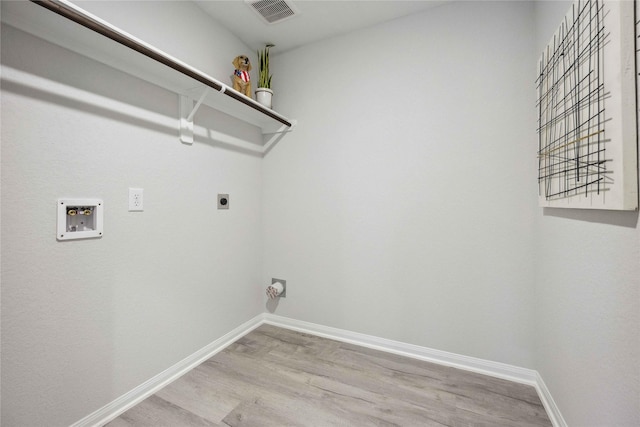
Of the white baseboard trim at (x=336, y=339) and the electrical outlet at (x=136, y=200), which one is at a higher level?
the electrical outlet at (x=136, y=200)

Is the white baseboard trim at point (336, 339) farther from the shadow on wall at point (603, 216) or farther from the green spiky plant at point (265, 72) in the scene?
the green spiky plant at point (265, 72)

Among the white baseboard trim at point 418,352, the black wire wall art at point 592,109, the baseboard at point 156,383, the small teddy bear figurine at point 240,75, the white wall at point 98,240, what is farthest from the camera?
the small teddy bear figurine at point 240,75

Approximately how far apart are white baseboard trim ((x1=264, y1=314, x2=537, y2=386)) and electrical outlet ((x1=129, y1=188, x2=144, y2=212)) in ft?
4.52

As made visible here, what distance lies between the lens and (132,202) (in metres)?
1.34

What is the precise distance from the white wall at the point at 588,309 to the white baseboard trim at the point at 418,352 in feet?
0.59

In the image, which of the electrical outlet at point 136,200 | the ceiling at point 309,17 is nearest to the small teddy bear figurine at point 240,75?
the ceiling at point 309,17

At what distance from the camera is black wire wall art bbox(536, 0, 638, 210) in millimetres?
713

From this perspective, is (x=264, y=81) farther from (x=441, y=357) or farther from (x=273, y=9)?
(x=441, y=357)

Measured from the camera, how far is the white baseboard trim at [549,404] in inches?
46.5

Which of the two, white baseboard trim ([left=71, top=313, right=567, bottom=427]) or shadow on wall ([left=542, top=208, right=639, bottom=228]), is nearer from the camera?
shadow on wall ([left=542, top=208, right=639, bottom=228])

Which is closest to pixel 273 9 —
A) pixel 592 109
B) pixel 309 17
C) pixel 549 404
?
pixel 309 17

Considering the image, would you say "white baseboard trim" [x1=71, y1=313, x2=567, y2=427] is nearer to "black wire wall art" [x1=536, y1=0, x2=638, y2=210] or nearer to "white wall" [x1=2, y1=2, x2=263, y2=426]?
"white wall" [x1=2, y1=2, x2=263, y2=426]

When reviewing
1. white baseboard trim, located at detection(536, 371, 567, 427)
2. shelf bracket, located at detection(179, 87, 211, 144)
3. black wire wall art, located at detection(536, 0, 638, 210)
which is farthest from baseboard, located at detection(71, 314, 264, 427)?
black wire wall art, located at detection(536, 0, 638, 210)

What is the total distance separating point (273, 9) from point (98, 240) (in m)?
1.68
